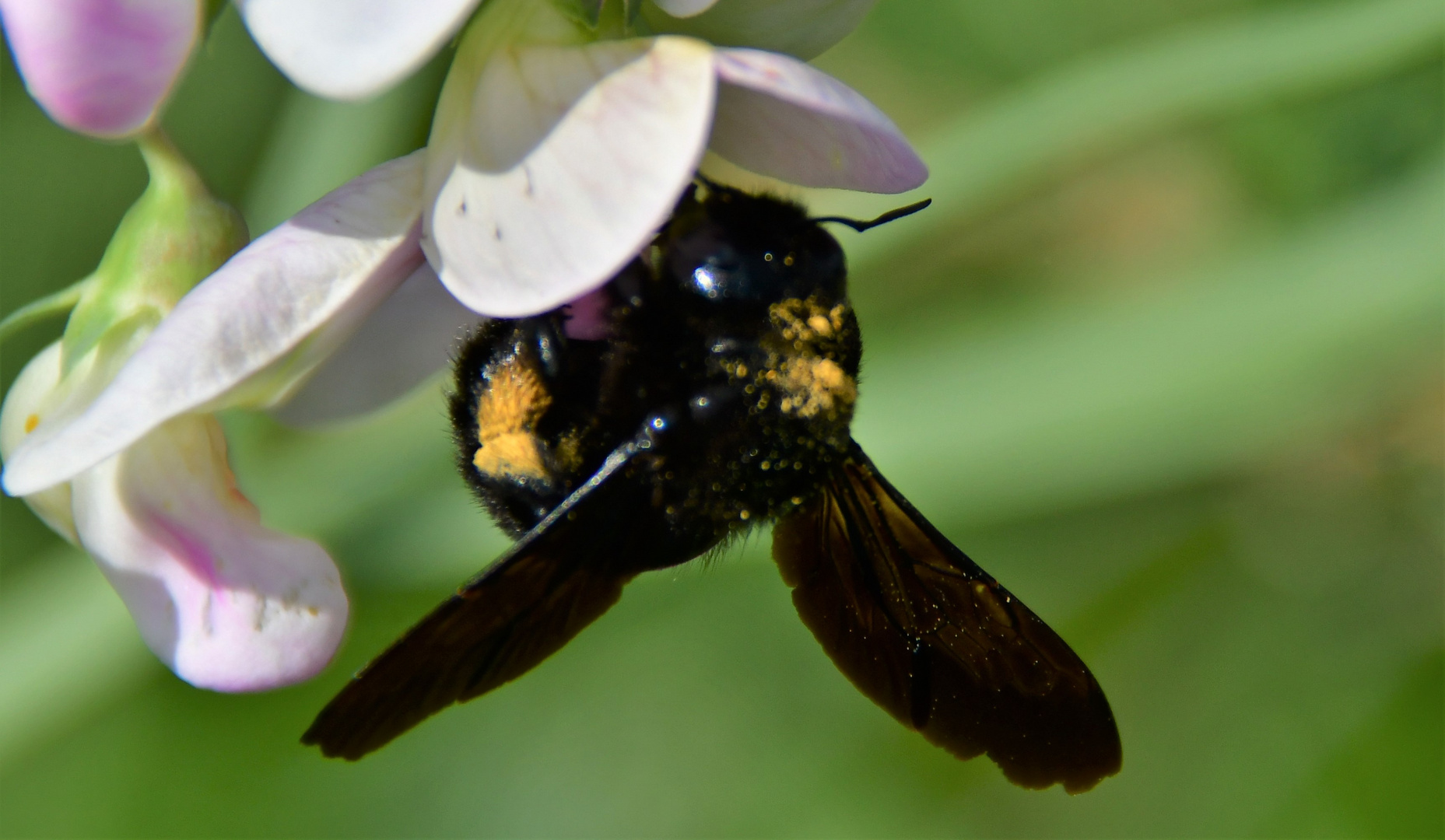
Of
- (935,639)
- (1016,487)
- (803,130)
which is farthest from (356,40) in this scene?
(1016,487)

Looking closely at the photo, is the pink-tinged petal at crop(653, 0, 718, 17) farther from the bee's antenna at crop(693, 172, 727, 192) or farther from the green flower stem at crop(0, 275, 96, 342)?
the green flower stem at crop(0, 275, 96, 342)

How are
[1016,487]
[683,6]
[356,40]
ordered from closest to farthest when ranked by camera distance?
[356,40] → [683,6] → [1016,487]

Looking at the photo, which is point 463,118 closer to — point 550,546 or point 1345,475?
point 550,546

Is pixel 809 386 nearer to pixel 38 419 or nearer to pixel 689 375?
pixel 689 375

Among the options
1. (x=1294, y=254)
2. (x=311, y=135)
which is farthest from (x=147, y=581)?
(x=1294, y=254)

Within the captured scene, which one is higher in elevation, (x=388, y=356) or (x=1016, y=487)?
(x=388, y=356)

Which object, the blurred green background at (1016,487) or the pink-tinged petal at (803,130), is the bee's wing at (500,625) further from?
the blurred green background at (1016,487)

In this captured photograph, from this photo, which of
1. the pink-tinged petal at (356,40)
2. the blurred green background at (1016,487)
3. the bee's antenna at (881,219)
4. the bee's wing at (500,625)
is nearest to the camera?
the pink-tinged petal at (356,40)

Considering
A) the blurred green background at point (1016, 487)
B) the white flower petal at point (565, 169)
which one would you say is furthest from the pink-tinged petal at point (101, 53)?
the blurred green background at point (1016, 487)
